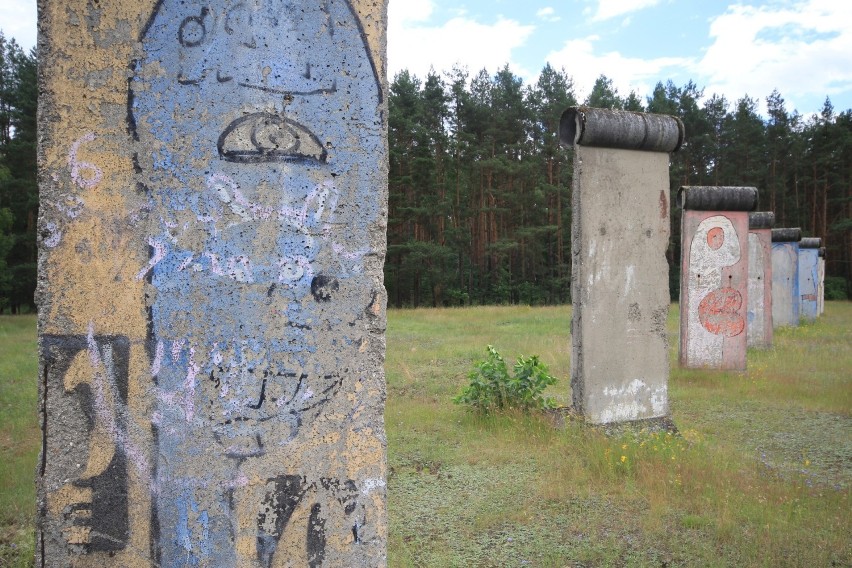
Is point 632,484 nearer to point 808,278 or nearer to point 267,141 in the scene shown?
point 267,141

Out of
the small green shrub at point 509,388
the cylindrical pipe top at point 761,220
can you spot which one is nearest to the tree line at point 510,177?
the cylindrical pipe top at point 761,220

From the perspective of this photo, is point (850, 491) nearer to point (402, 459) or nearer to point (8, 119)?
point (402, 459)

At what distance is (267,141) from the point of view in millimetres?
1934

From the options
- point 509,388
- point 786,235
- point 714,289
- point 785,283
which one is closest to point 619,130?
point 509,388

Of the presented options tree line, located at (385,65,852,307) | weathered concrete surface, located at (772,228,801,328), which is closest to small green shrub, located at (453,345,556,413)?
weathered concrete surface, located at (772,228,801,328)

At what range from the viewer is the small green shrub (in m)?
6.11

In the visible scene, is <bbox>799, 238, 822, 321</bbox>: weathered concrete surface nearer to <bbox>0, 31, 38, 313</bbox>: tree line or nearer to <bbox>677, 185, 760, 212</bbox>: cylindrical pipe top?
<bbox>677, 185, 760, 212</bbox>: cylindrical pipe top

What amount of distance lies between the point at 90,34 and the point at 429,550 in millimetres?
3102

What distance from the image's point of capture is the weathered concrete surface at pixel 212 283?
5.96ft

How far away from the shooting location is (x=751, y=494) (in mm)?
4332

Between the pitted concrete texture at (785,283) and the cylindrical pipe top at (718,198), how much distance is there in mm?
7200

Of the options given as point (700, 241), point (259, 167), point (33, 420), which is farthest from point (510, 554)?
point (700, 241)

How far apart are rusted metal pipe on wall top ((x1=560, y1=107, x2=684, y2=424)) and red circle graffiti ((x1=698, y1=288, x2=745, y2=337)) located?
3.49 metres

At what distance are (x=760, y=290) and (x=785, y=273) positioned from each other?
13.0 ft
